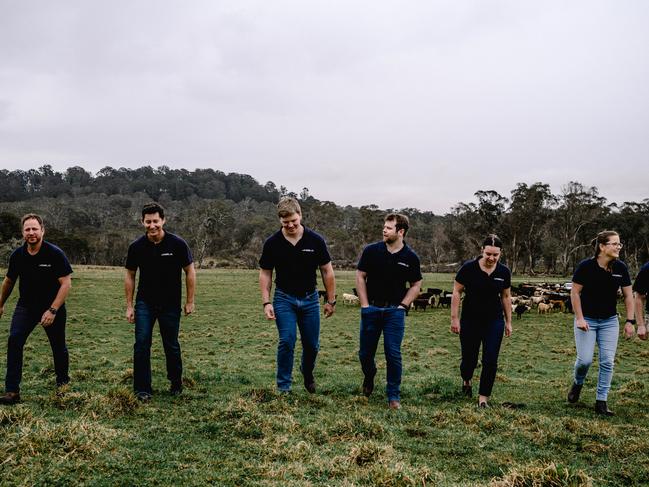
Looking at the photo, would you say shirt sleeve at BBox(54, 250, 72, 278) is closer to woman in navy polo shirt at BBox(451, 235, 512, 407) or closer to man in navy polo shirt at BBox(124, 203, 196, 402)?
man in navy polo shirt at BBox(124, 203, 196, 402)

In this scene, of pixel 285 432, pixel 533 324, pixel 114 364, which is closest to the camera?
→ pixel 285 432

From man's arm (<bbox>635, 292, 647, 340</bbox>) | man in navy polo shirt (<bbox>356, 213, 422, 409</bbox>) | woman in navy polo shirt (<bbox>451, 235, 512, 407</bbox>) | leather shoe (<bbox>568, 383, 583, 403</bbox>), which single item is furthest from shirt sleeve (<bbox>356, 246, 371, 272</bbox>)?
man's arm (<bbox>635, 292, 647, 340</bbox>)

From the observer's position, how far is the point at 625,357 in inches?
480

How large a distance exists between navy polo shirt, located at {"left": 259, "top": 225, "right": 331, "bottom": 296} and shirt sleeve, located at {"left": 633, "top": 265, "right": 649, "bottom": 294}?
14.2ft

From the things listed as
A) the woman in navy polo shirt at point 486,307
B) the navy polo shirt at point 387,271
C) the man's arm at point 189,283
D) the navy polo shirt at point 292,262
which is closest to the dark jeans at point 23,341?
the man's arm at point 189,283

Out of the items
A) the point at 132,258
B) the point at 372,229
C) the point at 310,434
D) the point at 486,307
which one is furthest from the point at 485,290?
the point at 372,229

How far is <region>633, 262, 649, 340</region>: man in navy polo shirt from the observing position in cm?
673

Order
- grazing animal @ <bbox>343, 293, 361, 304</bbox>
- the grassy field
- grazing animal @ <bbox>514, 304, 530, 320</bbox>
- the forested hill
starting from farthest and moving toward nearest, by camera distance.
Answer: the forested hill → grazing animal @ <bbox>343, 293, 361, 304</bbox> → grazing animal @ <bbox>514, 304, 530, 320</bbox> → the grassy field

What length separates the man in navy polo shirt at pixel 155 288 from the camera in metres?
6.20

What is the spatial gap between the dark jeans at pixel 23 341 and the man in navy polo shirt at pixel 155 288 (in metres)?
0.94

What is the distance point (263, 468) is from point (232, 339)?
9978 millimetres

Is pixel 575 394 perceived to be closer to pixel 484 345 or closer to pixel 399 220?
pixel 484 345

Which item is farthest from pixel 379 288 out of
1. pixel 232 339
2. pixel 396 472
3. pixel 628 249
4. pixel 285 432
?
pixel 628 249

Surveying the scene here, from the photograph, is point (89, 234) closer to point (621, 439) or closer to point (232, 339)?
point (232, 339)
